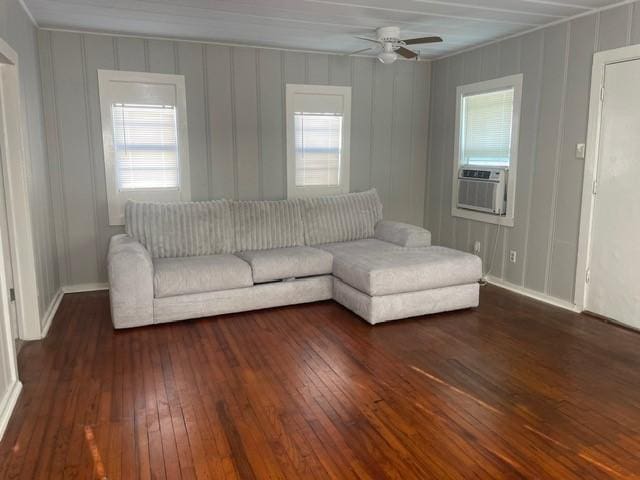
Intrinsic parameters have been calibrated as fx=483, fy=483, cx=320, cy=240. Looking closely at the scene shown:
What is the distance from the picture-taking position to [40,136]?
4309 mm

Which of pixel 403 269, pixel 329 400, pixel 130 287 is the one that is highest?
pixel 403 269

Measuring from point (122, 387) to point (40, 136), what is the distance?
2637 mm

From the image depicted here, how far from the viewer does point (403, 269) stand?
3984 millimetres

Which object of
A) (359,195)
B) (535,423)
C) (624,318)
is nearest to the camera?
(535,423)

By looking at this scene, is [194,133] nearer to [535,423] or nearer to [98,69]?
[98,69]

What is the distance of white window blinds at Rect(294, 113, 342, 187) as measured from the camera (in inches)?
219

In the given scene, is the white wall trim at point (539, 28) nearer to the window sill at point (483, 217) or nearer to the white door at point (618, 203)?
the white door at point (618, 203)

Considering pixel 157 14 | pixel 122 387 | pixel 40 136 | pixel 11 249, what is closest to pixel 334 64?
pixel 157 14

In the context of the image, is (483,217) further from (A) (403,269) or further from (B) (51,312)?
(B) (51,312)

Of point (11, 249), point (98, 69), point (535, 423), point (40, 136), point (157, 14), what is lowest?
point (535, 423)

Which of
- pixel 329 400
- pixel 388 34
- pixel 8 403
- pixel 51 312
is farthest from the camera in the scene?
pixel 388 34

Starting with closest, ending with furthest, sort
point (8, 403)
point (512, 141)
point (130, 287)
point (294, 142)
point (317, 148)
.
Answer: point (8, 403), point (130, 287), point (512, 141), point (294, 142), point (317, 148)

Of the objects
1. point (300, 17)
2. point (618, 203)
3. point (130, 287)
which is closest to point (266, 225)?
point (130, 287)

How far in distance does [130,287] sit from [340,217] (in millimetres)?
2343
